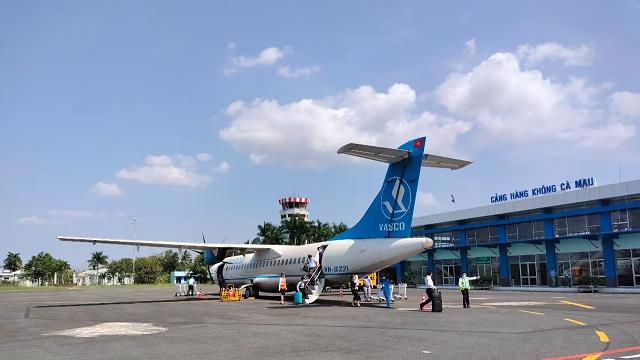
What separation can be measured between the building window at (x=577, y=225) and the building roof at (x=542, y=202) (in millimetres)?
1809

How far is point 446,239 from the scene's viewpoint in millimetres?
69312

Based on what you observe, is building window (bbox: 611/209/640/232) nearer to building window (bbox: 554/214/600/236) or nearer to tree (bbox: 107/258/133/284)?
building window (bbox: 554/214/600/236)

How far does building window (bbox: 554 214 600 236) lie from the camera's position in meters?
50.4

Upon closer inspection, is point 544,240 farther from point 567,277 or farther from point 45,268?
point 45,268

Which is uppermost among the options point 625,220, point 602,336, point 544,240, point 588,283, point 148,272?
point 625,220

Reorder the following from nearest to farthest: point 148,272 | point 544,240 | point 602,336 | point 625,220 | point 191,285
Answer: point 602,336, point 191,285, point 625,220, point 544,240, point 148,272

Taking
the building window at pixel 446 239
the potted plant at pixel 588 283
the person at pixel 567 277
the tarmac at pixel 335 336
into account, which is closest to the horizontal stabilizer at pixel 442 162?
the tarmac at pixel 335 336

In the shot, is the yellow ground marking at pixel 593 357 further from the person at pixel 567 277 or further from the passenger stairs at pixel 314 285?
the person at pixel 567 277

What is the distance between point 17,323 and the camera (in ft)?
67.2

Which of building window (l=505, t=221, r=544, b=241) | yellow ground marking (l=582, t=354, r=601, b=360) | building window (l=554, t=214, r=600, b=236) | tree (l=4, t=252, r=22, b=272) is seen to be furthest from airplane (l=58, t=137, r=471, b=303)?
tree (l=4, t=252, r=22, b=272)

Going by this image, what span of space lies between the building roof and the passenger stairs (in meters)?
33.2

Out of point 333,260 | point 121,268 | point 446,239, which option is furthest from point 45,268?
point 333,260

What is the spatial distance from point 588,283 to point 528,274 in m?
10.2

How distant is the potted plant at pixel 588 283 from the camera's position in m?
46.1
